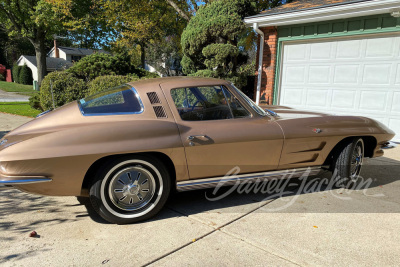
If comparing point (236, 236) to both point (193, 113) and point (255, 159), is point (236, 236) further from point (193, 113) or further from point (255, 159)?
point (193, 113)

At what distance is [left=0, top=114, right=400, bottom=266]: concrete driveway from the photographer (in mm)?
2459

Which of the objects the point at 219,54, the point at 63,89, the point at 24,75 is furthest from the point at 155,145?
the point at 24,75

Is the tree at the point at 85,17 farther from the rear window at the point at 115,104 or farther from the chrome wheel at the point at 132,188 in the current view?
the chrome wheel at the point at 132,188

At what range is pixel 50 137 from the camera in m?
2.67

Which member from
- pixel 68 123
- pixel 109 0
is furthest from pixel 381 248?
pixel 109 0

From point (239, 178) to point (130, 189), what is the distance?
120 centimetres

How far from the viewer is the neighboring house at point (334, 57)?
21.9 ft

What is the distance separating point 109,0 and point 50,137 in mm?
13467

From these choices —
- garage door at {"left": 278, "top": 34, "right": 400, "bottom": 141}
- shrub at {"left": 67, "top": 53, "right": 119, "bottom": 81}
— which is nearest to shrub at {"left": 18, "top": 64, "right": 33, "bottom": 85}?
shrub at {"left": 67, "top": 53, "right": 119, "bottom": 81}

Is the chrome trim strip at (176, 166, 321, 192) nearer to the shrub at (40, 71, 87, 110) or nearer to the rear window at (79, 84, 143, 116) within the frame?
the rear window at (79, 84, 143, 116)

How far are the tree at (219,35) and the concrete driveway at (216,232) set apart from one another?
5.80 meters

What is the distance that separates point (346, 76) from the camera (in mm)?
7316

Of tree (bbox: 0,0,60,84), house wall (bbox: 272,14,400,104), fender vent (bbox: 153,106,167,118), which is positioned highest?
tree (bbox: 0,0,60,84)

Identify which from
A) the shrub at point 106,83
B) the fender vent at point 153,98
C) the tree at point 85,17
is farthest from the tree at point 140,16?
the fender vent at point 153,98
